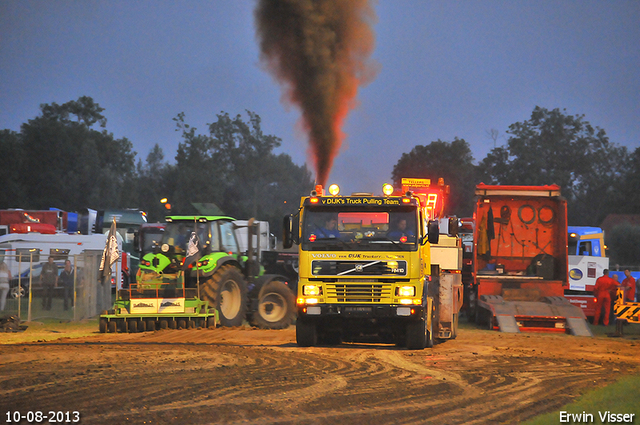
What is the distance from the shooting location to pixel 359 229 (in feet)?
44.7

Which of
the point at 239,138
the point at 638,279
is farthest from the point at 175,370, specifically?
the point at 239,138

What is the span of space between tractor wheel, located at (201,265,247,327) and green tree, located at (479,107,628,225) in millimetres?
65954

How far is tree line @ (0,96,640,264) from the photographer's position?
74.1 meters

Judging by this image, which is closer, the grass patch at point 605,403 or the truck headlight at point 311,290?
the grass patch at point 605,403

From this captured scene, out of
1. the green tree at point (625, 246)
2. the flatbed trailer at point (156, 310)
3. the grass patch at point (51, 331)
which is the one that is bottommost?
the grass patch at point (51, 331)

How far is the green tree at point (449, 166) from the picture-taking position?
8294 cm

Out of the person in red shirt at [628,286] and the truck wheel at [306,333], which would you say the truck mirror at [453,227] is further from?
the person in red shirt at [628,286]

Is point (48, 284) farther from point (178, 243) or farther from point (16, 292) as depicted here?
point (178, 243)

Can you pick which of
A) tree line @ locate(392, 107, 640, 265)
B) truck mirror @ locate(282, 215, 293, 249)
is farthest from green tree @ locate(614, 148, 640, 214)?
truck mirror @ locate(282, 215, 293, 249)

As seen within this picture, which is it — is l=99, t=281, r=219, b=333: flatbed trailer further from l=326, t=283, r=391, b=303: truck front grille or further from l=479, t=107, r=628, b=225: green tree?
l=479, t=107, r=628, b=225: green tree

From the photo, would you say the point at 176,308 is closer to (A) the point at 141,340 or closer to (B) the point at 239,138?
(A) the point at 141,340

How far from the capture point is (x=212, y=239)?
19.1m

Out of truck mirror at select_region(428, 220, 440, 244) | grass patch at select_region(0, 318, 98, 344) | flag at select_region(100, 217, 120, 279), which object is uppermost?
truck mirror at select_region(428, 220, 440, 244)

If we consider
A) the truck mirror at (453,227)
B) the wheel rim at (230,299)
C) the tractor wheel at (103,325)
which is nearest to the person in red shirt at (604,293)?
the truck mirror at (453,227)
